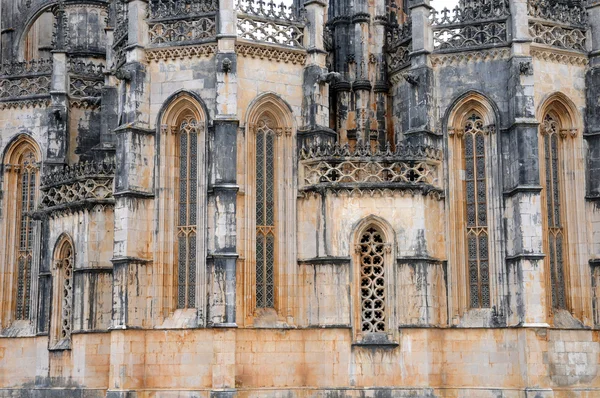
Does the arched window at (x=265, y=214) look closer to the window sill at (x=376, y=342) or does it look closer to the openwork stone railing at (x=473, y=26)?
the window sill at (x=376, y=342)

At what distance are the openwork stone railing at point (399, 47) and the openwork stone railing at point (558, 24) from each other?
4.09 metres

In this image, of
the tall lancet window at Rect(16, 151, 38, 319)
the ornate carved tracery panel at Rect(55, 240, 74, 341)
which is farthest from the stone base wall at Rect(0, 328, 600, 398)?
the tall lancet window at Rect(16, 151, 38, 319)

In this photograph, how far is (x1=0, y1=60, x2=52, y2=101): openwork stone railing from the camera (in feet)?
121

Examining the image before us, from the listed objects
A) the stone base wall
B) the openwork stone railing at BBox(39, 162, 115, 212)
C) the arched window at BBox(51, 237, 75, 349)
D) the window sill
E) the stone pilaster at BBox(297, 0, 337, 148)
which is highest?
the stone pilaster at BBox(297, 0, 337, 148)

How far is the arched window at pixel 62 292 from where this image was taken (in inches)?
1284

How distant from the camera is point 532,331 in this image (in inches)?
1110

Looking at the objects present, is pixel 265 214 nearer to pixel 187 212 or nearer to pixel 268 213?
pixel 268 213

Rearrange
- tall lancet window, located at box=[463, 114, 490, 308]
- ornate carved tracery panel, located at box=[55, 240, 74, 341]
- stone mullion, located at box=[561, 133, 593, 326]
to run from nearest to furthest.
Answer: tall lancet window, located at box=[463, 114, 490, 308]
stone mullion, located at box=[561, 133, 593, 326]
ornate carved tracery panel, located at box=[55, 240, 74, 341]

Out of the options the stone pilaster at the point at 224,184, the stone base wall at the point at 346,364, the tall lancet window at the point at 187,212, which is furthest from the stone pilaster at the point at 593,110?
the tall lancet window at the point at 187,212

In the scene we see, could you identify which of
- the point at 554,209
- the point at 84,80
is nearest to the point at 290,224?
the point at 554,209

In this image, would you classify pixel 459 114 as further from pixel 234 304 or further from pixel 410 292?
pixel 234 304

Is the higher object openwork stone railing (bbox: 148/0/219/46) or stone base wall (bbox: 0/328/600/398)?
openwork stone railing (bbox: 148/0/219/46)

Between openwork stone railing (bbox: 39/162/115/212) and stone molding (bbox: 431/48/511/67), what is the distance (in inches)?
442

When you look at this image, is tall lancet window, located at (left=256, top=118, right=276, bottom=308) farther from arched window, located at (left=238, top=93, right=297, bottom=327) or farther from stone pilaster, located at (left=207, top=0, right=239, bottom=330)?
stone pilaster, located at (left=207, top=0, right=239, bottom=330)
